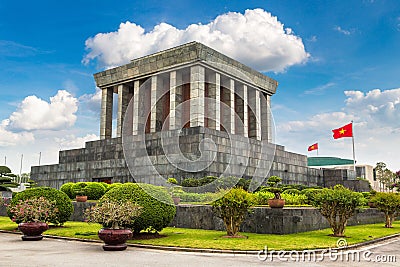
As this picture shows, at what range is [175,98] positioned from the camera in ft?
113

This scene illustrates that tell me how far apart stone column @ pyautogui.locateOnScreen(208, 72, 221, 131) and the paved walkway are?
2209 centimetres

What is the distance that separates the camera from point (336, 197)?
1355 centimetres

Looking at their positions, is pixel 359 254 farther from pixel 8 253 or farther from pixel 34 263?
pixel 8 253

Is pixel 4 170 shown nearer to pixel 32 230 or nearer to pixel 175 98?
pixel 175 98

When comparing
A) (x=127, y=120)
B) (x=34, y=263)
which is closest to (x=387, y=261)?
(x=34, y=263)

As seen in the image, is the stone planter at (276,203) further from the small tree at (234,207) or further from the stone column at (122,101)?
the stone column at (122,101)

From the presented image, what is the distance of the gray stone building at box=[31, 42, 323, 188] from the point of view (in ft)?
87.9

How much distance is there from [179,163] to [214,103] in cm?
934

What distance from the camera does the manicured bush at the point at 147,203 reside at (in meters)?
12.5

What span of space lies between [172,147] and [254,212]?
13.8 metres

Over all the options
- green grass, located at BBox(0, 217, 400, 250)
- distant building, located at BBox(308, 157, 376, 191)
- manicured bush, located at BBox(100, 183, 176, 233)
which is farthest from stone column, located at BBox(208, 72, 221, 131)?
manicured bush, located at BBox(100, 183, 176, 233)
